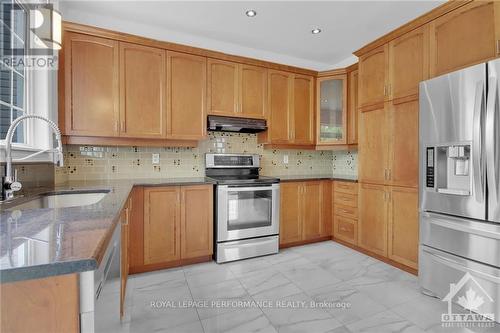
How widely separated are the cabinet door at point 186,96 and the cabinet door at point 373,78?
1912mm

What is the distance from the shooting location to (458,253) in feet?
6.29

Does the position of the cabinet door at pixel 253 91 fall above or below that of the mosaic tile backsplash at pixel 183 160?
above

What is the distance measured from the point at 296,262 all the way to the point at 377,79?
7.48 feet

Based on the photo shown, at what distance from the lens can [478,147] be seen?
180 centimetres

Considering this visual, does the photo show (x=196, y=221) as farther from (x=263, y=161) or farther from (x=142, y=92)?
(x=142, y=92)

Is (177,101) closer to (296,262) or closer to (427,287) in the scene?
(296,262)

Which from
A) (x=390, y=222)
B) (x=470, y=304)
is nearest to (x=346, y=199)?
(x=390, y=222)

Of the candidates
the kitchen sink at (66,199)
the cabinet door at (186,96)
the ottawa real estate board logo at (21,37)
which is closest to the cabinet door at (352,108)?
the cabinet door at (186,96)

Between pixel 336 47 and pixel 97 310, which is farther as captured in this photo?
pixel 336 47

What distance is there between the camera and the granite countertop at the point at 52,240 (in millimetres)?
591

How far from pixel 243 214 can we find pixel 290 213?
73 centimetres

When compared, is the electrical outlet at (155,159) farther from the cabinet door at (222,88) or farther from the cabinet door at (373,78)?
the cabinet door at (373,78)

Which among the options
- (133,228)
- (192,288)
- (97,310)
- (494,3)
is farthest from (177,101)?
(494,3)

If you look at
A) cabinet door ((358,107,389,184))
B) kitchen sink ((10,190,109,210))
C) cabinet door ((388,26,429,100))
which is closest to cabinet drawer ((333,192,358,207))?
cabinet door ((358,107,389,184))
